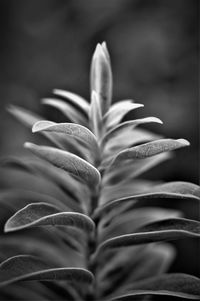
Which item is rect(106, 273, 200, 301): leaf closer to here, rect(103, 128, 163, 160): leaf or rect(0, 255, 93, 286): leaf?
rect(0, 255, 93, 286): leaf

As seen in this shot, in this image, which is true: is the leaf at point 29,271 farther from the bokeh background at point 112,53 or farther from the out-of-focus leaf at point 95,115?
the bokeh background at point 112,53

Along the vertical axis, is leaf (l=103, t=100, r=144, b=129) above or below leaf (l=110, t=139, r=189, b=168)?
above

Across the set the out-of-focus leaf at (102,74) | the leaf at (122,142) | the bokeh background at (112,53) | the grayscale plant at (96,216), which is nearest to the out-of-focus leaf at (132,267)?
the grayscale plant at (96,216)

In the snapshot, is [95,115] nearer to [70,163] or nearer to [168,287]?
[70,163]

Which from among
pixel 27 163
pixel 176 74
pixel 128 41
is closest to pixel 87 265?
pixel 27 163

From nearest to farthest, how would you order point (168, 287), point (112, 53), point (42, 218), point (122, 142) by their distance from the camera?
1. point (42, 218)
2. point (168, 287)
3. point (122, 142)
4. point (112, 53)

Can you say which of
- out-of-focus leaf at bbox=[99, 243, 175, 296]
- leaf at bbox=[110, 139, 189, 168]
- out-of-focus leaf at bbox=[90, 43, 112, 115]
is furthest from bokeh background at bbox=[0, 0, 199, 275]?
leaf at bbox=[110, 139, 189, 168]

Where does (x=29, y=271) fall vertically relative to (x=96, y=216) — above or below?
below

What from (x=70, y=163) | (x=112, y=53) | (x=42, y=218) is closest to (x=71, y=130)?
(x=70, y=163)
